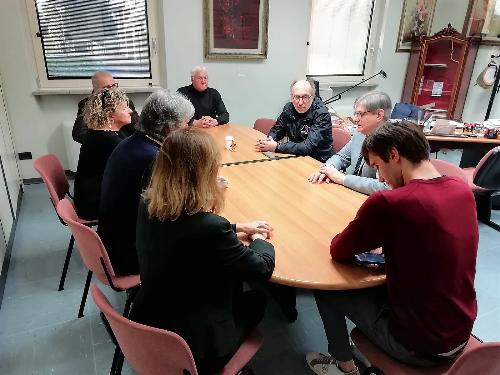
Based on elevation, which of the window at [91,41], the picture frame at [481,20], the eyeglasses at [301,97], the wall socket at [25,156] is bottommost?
the wall socket at [25,156]

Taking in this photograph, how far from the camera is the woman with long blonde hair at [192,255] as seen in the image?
1.07 meters

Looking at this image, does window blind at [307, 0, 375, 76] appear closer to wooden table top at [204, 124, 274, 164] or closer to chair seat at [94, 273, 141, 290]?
wooden table top at [204, 124, 274, 164]

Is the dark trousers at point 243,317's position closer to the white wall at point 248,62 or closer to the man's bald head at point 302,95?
the man's bald head at point 302,95

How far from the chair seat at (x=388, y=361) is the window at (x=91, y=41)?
11.8ft

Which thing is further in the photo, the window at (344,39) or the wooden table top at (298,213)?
the window at (344,39)

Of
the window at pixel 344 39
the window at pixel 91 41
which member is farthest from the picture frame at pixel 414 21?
the window at pixel 91 41

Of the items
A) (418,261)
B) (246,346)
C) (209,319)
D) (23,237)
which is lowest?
(23,237)

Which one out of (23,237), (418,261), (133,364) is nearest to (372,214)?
(418,261)

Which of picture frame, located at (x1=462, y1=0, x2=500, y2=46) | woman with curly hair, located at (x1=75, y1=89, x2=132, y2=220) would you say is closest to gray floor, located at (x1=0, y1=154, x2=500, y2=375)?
woman with curly hair, located at (x1=75, y1=89, x2=132, y2=220)

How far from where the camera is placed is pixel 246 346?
128cm

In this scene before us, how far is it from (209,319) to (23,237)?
2.38m

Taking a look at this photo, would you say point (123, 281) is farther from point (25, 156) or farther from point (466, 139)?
point (466, 139)

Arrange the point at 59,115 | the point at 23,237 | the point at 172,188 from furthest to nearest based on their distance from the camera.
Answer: the point at 59,115, the point at 23,237, the point at 172,188

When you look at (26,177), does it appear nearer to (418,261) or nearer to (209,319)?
(209,319)
